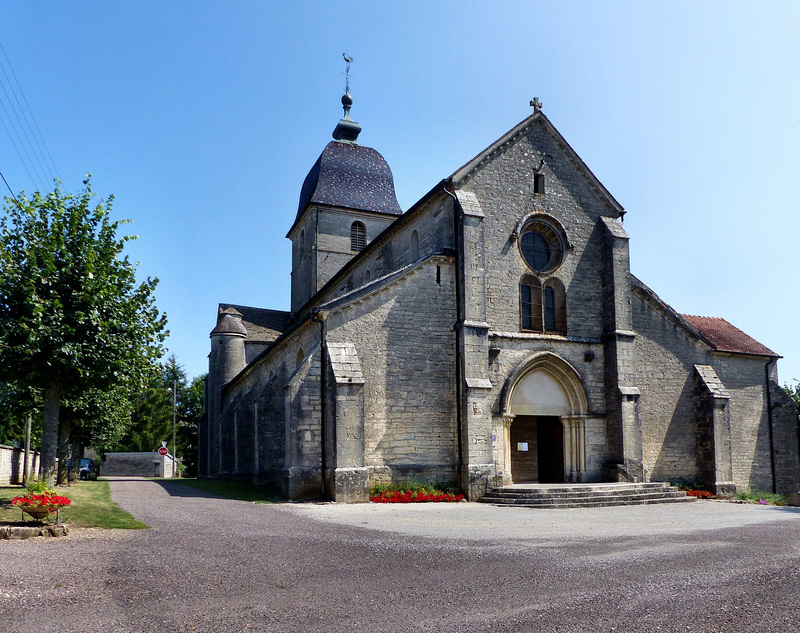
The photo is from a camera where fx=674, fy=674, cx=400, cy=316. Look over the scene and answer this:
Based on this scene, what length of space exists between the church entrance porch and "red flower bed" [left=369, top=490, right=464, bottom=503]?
4.17 m

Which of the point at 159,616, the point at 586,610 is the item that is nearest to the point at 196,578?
the point at 159,616

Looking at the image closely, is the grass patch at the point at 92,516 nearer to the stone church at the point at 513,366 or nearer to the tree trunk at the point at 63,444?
the stone church at the point at 513,366

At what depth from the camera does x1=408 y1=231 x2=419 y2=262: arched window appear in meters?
24.3

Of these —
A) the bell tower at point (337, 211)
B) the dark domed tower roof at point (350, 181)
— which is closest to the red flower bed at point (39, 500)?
the bell tower at point (337, 211)

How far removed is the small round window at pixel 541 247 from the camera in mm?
23625


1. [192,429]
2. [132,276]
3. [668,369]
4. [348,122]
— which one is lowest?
[192,429]

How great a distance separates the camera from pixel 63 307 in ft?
48.4

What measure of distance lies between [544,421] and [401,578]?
56.1 ft

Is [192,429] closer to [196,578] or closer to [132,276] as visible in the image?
[132,276]

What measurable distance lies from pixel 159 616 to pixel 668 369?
2212 centimetres

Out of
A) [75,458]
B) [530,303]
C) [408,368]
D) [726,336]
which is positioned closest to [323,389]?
[408,368]

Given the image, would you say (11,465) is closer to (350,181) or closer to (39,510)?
(39,510)

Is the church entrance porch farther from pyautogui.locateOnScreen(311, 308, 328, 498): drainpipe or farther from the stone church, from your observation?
pyautogui.locateOnScreen(311, 308, 328, 498): drainpipe

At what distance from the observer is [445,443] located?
2100 centimetres
